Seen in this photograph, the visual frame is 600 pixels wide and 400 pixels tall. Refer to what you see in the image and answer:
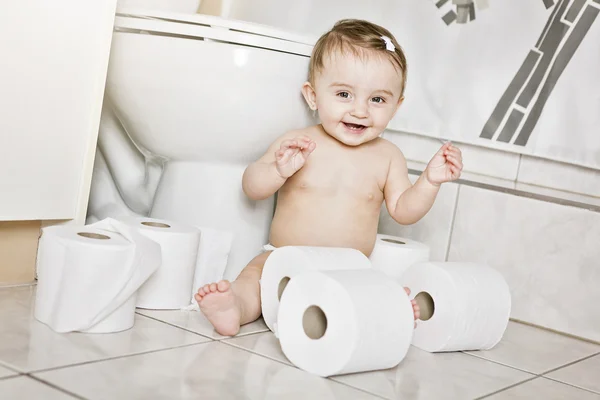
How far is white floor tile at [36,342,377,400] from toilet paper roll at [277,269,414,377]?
33 mm

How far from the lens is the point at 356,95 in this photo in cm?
151

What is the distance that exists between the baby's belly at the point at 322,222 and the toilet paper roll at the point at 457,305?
0.50 feet

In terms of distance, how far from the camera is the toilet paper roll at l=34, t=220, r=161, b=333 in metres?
1.19

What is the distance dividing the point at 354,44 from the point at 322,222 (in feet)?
1.10

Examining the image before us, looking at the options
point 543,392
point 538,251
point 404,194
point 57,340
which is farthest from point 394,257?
point 57,340

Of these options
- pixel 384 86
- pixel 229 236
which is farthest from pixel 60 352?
pixel 384 86

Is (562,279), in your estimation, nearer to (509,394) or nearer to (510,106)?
(510,106)

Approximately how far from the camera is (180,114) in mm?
1524

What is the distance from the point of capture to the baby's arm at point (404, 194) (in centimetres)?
148

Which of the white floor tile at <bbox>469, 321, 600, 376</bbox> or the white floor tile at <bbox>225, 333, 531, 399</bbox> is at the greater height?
the white floor tile at <bbox>469, 321, 600, 376</bbox>

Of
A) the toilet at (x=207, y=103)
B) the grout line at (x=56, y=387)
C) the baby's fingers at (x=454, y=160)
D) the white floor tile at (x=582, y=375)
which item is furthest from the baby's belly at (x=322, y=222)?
the grout line at (x=56, y=387)

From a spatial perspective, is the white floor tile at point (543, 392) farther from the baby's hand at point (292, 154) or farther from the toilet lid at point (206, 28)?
the toilet lid at point (206, 28)

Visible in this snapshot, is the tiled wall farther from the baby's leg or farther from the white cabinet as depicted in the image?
the white cabinet

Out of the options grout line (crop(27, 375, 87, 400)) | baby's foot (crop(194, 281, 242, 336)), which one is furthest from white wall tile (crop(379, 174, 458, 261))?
grout line (crop(27, 375, 87, 400))
